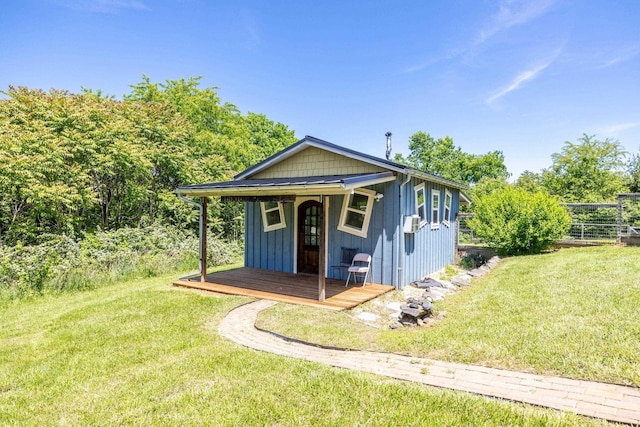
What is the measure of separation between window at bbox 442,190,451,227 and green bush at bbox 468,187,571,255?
188 cm

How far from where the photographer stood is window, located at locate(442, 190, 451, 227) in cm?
1106

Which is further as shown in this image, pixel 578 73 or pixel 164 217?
pixel 164 217

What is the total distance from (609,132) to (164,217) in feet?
107

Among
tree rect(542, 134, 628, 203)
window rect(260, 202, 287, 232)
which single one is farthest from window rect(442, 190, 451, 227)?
tree rect(542, 134, 628, 203)

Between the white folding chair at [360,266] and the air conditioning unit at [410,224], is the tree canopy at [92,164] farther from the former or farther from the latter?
the air conditioning unit at [410,224]

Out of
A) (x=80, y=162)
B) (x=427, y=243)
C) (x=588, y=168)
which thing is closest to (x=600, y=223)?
(x=427, y=243)

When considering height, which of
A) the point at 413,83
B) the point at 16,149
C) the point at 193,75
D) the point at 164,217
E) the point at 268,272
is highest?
the point at 193,75

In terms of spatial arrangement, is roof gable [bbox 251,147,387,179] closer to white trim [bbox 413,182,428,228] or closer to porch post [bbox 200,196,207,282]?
white trim [bbox 413,182,428,228]

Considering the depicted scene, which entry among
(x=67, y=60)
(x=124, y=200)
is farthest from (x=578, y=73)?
(x=67, y=60)

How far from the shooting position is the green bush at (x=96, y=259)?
7.79 meters

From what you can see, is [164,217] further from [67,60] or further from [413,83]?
[413,83]

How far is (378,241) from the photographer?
789cm

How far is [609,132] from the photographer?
25.8m

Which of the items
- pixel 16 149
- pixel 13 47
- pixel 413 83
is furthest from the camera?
pixel 413 83
